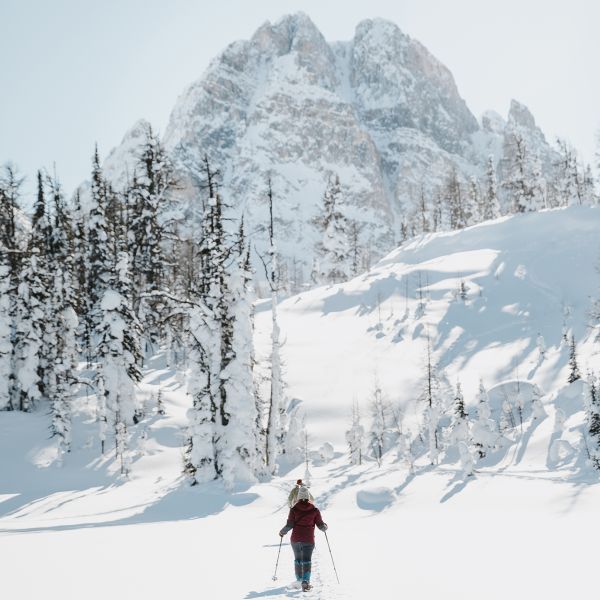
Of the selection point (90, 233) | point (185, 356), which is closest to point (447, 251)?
point (185, 356)

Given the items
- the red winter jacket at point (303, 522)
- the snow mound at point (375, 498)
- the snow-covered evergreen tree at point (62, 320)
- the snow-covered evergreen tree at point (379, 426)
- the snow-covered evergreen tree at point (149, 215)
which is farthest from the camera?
the snow-covered evergreen tree at point (149, 215)

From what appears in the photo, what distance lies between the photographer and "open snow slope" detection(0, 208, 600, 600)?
24.7 feet

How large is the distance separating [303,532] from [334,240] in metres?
Result: 55.3

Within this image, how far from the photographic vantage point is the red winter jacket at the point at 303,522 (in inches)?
302

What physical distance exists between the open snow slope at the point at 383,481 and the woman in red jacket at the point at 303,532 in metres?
0.34

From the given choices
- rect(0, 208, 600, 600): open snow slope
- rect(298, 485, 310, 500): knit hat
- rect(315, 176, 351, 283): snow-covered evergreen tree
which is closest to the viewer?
rect(0, 208, 600, 600): open snow slope

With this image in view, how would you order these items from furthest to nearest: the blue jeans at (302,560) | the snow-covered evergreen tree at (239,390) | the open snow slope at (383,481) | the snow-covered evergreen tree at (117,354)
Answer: the snow-covered evergreen tree at (117,354) → the snow-covered evergreen tree at (239,390) → the open snow slope at (383,481) → the blue jeans at (302,560)

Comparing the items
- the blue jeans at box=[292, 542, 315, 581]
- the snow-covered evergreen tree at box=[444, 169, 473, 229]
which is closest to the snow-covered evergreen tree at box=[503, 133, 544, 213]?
the snow-covered evergreen tree at box=[444, 169, 473, 229]

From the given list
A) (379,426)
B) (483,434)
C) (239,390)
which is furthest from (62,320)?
(483,434)

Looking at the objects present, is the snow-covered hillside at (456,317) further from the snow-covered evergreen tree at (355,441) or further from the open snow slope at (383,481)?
the snow-covered evergreen tree at (355,441)

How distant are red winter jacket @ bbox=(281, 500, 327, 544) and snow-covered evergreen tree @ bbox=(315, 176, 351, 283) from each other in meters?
54.8

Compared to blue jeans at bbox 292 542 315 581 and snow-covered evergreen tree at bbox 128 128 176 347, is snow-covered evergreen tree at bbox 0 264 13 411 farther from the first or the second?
blue jeans at bbox 292 542 315 581

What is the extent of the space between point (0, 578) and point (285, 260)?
143566mm

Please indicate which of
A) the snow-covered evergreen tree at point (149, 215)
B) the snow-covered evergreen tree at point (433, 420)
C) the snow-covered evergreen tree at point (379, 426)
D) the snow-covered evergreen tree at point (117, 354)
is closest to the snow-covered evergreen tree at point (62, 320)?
the snow-covered evergreen tree at point (117, 354)
